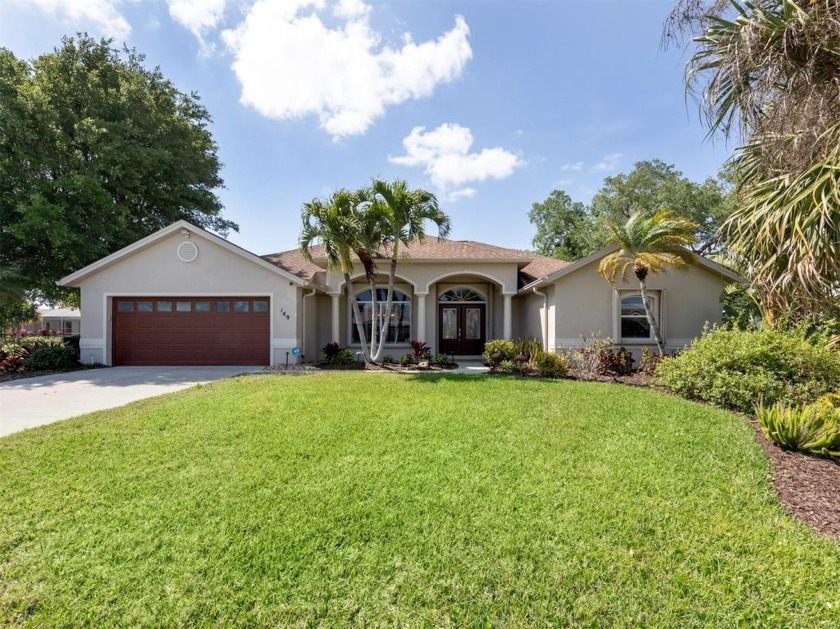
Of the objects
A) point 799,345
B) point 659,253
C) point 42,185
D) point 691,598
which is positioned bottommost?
point 691,598

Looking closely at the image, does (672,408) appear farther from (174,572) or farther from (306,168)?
(306,168)

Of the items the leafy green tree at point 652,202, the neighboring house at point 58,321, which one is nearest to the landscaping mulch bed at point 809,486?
the leafy green tree at point 652,202

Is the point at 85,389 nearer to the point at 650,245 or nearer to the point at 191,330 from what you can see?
the point at 191,330

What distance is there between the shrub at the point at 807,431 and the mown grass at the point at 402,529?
38 cm

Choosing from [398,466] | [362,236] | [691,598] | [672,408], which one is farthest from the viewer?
[362,236]

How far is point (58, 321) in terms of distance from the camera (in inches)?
1481

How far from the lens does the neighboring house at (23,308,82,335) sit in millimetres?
35769

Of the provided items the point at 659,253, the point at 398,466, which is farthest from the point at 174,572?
the point at 659,253

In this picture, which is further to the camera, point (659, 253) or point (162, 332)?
point (162, 332)

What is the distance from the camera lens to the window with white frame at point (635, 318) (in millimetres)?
13188

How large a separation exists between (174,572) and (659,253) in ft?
42.3

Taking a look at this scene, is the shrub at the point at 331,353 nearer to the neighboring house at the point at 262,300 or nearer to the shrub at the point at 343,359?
the shrub at the point at 343,359

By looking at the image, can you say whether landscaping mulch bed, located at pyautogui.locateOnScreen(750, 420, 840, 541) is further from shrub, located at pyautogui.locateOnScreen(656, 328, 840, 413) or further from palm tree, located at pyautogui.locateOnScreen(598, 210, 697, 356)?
palm tree, located at pyautogui.locateOnScreen(598, 210, 697, 356)

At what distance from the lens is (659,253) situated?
1141 centimetres
